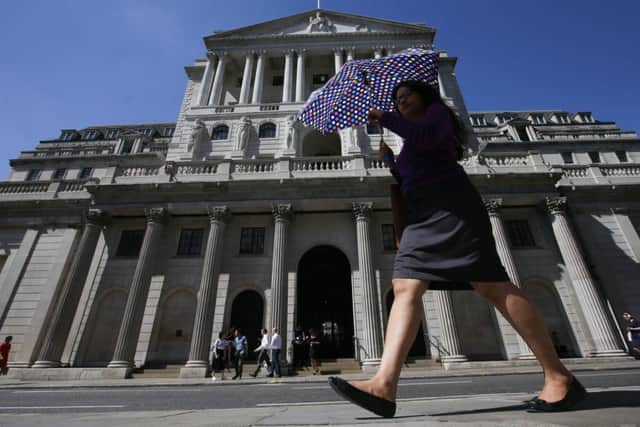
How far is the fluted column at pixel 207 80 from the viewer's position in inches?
1045

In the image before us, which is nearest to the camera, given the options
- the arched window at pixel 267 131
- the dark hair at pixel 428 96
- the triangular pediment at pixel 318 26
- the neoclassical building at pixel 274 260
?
the dark hair at pixel 428 96

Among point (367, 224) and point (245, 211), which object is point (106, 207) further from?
point (367, 224)

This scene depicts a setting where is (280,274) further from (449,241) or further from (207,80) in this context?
(207,80)

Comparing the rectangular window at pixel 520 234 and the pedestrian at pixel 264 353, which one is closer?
the pedestrian at pixel 264 353

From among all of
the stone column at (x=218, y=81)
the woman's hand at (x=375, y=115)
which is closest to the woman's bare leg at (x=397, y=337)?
the woman's hand at (x=375, y=115)

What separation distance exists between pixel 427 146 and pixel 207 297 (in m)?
14.8

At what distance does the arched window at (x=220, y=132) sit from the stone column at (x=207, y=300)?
9.13m

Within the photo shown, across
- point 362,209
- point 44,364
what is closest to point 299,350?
point 362,209

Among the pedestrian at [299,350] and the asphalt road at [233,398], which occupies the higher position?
the pedestrian at [299,350]

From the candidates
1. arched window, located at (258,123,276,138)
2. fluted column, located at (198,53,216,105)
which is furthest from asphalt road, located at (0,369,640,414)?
fluted column, located at (198,53,216,105)

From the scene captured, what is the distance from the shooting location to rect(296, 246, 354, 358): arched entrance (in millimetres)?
16891

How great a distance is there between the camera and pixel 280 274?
50.7 feet

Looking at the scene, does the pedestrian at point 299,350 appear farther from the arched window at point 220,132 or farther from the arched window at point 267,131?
the arched window at point 220,132

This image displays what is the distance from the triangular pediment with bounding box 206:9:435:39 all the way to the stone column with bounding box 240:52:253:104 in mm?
2897
